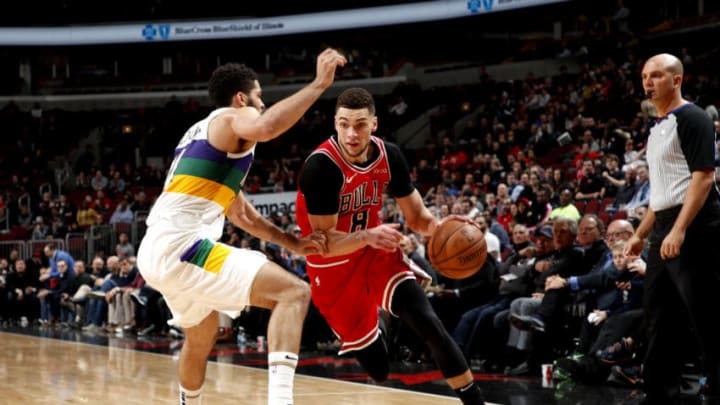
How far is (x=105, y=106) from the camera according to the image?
29094 mm

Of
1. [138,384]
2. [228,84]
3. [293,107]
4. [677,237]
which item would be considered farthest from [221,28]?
[293,107]

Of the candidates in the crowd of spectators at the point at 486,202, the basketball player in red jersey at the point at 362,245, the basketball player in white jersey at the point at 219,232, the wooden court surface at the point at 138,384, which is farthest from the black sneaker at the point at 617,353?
the basketball player in white jersey at the point at 219,232

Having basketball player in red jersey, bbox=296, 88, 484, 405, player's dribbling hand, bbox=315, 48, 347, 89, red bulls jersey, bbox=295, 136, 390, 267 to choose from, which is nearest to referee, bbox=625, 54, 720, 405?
basketball player in red jersey, bbox=296, 88, 484, 405

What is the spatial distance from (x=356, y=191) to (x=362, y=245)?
19.9 inches

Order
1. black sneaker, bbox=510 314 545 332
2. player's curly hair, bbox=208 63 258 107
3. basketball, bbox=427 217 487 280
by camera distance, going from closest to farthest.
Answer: player's curly hair, bbox=208 63 258 107
basketball, bbox=427 217 487 280
black sneaker, bbox=510 314 545 332

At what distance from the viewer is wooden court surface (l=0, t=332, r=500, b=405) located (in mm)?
6949

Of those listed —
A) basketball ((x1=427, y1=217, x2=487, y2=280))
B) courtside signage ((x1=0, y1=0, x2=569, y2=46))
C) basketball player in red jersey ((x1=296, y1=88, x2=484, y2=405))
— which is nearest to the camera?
basketball player in red jersey ((x1=296, y1=88, x2=484, y2=405))

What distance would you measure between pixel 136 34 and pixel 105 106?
2.82m

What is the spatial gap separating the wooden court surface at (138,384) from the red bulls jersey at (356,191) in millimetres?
1900

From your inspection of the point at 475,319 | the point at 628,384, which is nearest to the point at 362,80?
the point at 475,319

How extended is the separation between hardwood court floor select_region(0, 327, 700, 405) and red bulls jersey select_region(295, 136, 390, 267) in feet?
6.22

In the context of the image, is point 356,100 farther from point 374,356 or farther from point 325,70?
point 374,356

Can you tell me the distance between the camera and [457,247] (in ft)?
17.4

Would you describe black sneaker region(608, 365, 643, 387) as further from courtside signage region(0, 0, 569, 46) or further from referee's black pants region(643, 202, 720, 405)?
courtside signage region(0, 0, 569, 46)
